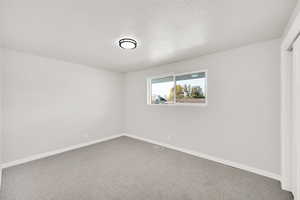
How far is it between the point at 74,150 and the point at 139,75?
3000 millimetres

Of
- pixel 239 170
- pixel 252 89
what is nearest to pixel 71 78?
pixel 252 89

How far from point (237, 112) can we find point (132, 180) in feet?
7.82

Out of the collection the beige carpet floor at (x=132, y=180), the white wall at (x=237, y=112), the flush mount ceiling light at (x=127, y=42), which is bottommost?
the beige carpet floor at (x=132, y=180)

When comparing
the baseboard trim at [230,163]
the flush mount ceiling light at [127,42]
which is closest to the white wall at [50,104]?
the flush mount ceiling light at [127,42]

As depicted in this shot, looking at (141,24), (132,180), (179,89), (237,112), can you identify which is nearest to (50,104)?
(132,180)

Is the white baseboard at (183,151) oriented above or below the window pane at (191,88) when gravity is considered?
below

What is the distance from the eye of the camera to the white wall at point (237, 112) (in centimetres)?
213

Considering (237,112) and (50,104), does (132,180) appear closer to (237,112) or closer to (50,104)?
(237,112)

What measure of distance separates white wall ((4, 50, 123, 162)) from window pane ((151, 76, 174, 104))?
160 centimetres

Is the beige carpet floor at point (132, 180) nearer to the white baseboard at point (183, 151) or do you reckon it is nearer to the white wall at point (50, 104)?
the white baseboard at point (183, 151)

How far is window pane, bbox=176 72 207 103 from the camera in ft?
9.85

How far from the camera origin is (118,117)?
4.63 m

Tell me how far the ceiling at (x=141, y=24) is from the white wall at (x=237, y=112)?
34 cm

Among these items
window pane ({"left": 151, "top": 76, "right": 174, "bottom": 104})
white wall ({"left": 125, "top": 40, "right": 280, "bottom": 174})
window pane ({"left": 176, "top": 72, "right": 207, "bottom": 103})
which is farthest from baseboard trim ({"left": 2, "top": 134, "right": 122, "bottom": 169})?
window pane ({"left": 176, "top": 72, "right": 207, "bottom": 103})
